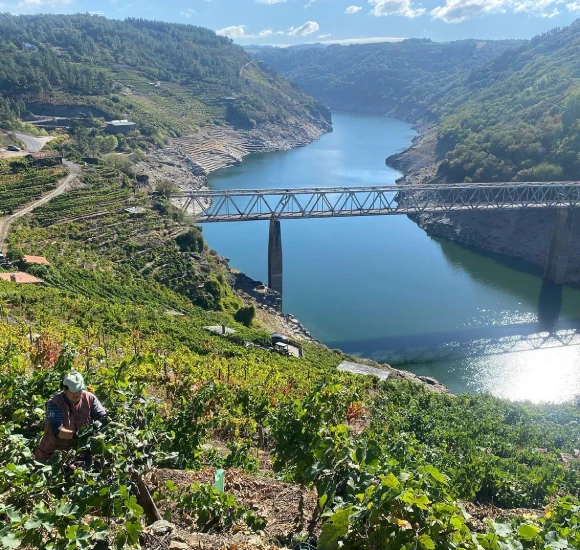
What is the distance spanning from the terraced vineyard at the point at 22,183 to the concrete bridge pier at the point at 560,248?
90.5 feet

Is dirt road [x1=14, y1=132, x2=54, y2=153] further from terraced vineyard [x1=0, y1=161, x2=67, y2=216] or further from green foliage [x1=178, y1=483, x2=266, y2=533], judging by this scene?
green foliage [x1=178, y1=483, x2=266, y2=533]

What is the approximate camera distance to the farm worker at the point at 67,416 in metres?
3.47

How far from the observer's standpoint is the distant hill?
372 feet

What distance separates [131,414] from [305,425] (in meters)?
1.44

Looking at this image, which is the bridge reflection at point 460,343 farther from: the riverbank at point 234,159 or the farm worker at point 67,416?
the farm worker at point 67,416

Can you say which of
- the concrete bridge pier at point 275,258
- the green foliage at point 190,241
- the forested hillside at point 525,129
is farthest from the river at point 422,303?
the forested hillside at point 525,129

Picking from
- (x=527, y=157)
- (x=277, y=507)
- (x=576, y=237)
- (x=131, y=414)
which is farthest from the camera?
(x=527, y=157)

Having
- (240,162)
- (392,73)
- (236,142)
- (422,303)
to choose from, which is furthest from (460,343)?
(392,73)

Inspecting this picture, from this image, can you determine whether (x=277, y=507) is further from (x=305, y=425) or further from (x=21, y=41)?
(x=21, y=41)

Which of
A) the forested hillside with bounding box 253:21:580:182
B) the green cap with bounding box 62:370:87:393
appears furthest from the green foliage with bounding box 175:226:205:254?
the forested hillside with bounding box 253:21:580:182

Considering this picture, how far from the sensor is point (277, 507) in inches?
164

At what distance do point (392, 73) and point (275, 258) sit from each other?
118 meters

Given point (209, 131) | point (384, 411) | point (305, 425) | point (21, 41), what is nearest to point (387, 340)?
point (384, 411)

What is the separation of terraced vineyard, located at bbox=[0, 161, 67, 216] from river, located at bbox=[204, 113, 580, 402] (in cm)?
1097
